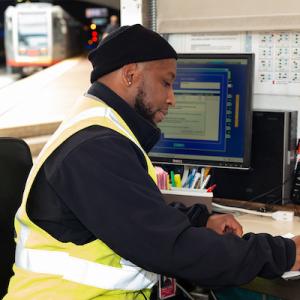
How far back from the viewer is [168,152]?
212 centimetres

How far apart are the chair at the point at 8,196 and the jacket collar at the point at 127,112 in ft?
1.13

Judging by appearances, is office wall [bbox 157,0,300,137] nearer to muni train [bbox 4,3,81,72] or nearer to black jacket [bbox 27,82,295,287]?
black jacket [bbox 27,82,295,287]

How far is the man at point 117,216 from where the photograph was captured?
1207mm

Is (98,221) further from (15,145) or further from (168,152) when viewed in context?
(168,152)

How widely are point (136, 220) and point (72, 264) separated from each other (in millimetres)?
221

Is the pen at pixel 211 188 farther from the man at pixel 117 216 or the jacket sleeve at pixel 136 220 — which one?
the jacket sleeve at pixel 136 220

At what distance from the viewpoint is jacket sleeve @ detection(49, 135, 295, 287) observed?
120 cm

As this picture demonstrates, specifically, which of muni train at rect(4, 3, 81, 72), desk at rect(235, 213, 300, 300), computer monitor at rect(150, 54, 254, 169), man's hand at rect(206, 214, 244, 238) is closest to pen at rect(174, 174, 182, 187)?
computer monitor at rect(150, 54, 254, 169)

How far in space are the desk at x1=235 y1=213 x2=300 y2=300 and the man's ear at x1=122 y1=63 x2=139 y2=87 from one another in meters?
0.69

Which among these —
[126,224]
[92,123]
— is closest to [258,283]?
[126,224]

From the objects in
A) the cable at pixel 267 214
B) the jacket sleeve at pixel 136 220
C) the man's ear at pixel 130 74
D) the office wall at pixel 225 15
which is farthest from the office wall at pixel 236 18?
the jacket sleeve at pixel 136 220

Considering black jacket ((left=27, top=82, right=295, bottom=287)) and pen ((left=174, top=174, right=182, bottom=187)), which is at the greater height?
black jacket ((left=27, top=82, right=295, bottom=287))

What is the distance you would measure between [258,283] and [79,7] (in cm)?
2280

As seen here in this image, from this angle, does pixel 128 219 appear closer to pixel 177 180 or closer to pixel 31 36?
pixel 177 180
